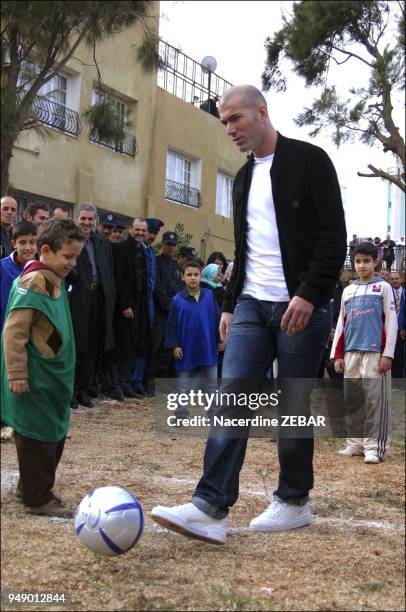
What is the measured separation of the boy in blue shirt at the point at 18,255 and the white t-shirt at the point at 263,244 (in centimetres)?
227

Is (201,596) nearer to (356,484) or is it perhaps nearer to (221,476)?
(221,476)

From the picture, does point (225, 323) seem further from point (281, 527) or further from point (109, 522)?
point (109, 522)

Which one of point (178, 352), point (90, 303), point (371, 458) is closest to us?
point (371, 458)

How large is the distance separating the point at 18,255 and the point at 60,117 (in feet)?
36.0

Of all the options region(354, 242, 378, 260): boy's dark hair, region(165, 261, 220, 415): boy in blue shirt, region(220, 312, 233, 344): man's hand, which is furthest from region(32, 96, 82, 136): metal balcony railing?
region(220, 312, 233, 344): man's hand

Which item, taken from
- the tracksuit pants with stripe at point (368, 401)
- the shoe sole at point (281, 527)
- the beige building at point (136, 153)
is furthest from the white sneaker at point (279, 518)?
the beige building at point (136, 153)

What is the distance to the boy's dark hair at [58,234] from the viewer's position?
13.3ft

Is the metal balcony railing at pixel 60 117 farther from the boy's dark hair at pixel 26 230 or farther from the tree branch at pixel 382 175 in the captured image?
the boy's dark hair at pixel 26 230

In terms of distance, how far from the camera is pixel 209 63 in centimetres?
2173

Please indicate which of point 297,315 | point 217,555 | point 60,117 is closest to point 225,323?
point 297,315

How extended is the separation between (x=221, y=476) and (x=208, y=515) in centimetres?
18

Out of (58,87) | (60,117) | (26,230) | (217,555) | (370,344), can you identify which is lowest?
(217,555)

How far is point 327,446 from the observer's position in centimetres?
690

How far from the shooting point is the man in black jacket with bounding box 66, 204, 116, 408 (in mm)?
7488
